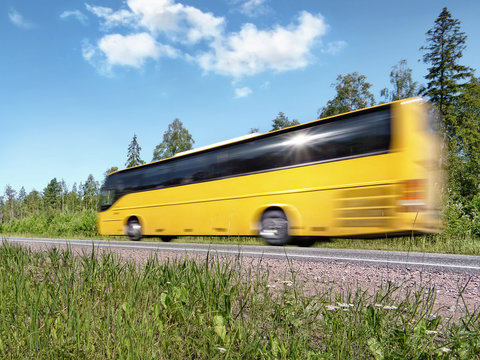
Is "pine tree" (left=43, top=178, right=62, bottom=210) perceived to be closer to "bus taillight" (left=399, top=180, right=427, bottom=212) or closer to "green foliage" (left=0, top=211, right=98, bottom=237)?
"green foliage" (left=0, top=211, right=98, bottom=237)

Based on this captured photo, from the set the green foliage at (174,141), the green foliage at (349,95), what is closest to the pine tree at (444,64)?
the green foliage at (349,95)

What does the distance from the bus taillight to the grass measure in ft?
15.1

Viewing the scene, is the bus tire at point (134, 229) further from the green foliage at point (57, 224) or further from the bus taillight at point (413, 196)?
the bus taillight at point (413, 196)

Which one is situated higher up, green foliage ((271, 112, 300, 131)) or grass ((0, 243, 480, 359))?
green foliage ((271, 112, 300, 131))

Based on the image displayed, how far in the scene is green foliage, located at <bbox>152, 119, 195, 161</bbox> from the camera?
1986 inches

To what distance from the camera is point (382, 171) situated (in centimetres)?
765

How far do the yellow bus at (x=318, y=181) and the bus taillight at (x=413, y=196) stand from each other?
0.06ft

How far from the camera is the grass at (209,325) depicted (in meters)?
2.21

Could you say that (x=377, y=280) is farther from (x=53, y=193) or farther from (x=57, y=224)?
(x=53, y=193)

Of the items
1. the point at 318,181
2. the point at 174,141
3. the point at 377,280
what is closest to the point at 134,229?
the point at 318,181

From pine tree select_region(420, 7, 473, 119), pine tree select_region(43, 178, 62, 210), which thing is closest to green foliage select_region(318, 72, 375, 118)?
pine tree select_region(420, 7, 473, 119)

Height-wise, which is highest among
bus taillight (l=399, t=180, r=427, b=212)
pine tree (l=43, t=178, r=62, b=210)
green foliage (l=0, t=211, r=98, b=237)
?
pine tree (l=43, t=178, r=62, b=210)

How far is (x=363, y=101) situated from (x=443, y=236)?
1279 inches

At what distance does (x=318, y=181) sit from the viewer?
8656 mm
